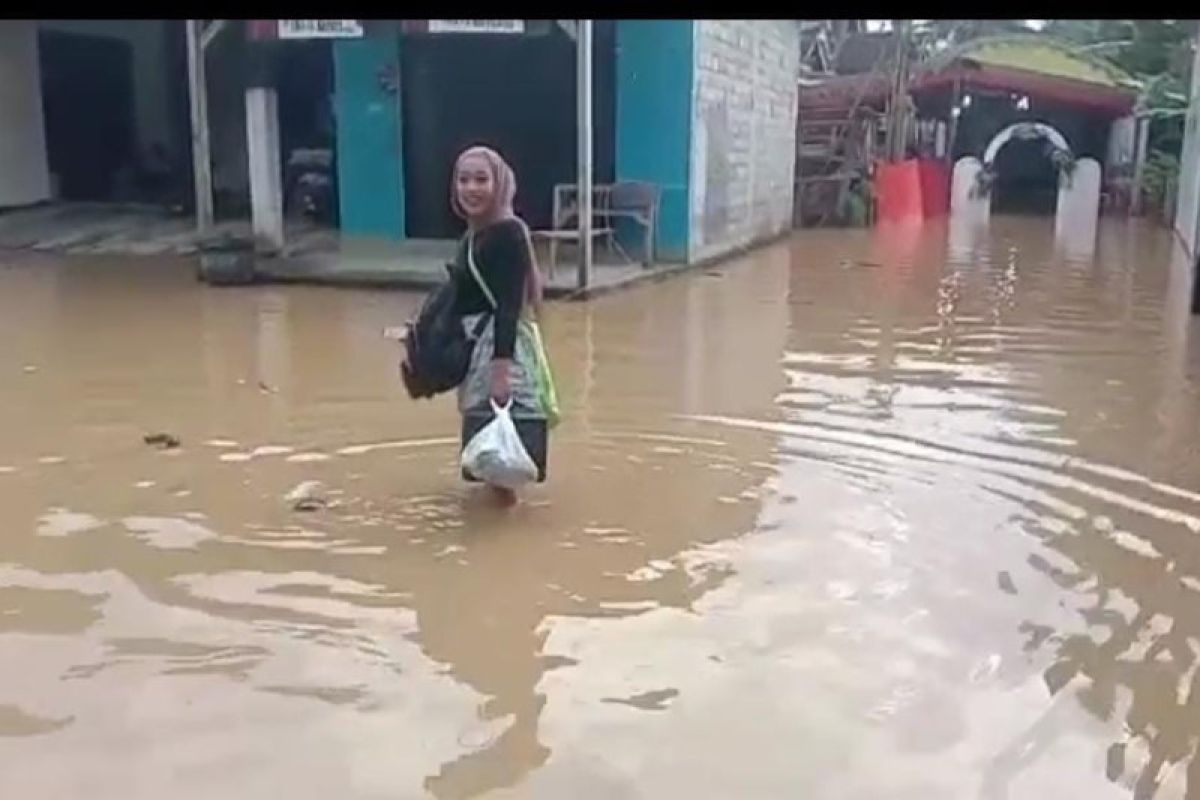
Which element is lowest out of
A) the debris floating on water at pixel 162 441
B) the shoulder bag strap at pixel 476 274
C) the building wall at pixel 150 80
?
the debris floating on water at pixel 162 441

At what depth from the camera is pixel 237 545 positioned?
453 cm

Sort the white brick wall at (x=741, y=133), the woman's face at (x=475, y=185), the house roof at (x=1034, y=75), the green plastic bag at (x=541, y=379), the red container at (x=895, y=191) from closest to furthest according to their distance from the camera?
the woman's face at (x=475, y=185) → the green plastic bag at (x=541, y=379) → the white brick wall at (x=741, y=133) → the red container at (x=895, y=191) → the house roof at (x=1034, y=75)

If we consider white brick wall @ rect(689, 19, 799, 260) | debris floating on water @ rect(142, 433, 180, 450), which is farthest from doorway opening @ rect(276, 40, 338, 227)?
debris floating on water @ rect(142, 433, 180, 450)

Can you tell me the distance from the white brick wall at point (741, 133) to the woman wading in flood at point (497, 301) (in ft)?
27.6

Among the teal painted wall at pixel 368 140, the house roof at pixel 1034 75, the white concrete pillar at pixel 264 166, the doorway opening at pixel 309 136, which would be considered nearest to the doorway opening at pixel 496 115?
the teal painted wall at pixel 368 140

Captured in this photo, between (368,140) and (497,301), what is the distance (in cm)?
1057

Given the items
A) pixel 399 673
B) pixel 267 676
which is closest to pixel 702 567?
pixel 399 673

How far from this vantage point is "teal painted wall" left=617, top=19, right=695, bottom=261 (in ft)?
43.9

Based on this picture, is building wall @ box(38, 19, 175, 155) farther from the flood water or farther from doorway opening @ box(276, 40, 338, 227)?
the flood water

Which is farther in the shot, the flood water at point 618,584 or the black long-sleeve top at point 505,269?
the black long-sleeve top at point 505,269

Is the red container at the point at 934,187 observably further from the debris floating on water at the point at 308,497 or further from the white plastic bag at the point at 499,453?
the white plastic bag at the point at 499,453

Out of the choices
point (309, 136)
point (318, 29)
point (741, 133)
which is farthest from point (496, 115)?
point (309, 136)

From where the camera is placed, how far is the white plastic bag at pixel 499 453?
4.66 m

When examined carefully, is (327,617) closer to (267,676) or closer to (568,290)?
(267,676)
